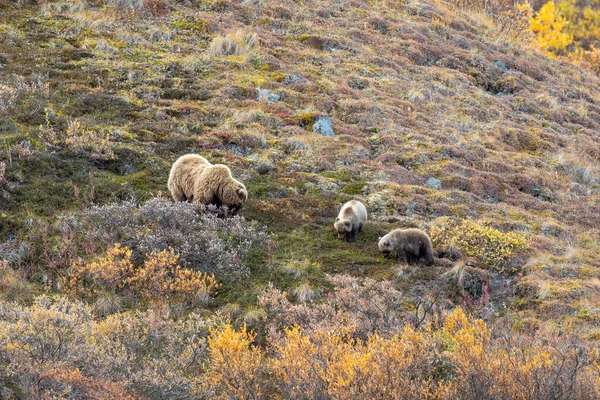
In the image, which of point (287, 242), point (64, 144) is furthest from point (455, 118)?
point (64, 144)

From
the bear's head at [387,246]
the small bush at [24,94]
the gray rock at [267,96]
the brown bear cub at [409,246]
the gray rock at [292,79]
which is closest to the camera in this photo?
the brown bear cub at [409,246]

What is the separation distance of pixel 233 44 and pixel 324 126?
5724mm

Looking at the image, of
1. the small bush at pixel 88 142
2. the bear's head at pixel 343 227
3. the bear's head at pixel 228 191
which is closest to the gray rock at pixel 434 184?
the bear's head at pixel 343 227

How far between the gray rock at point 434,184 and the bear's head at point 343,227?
13.8ft

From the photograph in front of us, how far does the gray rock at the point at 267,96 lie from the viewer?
17131 mm

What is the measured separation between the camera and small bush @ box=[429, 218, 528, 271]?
1076 centimetres

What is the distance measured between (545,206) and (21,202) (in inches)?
480

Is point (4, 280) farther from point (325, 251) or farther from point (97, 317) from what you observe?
point (325, 251)

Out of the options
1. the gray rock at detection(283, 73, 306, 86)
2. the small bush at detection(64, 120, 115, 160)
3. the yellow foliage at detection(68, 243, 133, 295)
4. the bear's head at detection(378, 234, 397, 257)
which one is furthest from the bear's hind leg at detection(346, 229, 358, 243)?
the gray rock at detection(283, 73, 306, 86)

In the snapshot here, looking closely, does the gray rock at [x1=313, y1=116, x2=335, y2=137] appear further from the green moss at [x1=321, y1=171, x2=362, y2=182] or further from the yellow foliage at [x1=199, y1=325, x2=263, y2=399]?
the yellow foliage at [x1=199, y1=325, x2=263, y2=399]

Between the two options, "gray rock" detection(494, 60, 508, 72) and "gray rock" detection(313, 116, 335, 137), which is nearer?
"gray rock" detection(313, 116, 335, 137)

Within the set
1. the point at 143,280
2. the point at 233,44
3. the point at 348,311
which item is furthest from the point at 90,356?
the point at 233,44

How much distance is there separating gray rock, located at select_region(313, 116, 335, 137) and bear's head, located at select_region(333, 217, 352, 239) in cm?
537

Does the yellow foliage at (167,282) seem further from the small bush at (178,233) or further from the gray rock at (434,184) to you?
the gray rock at (434,184)
